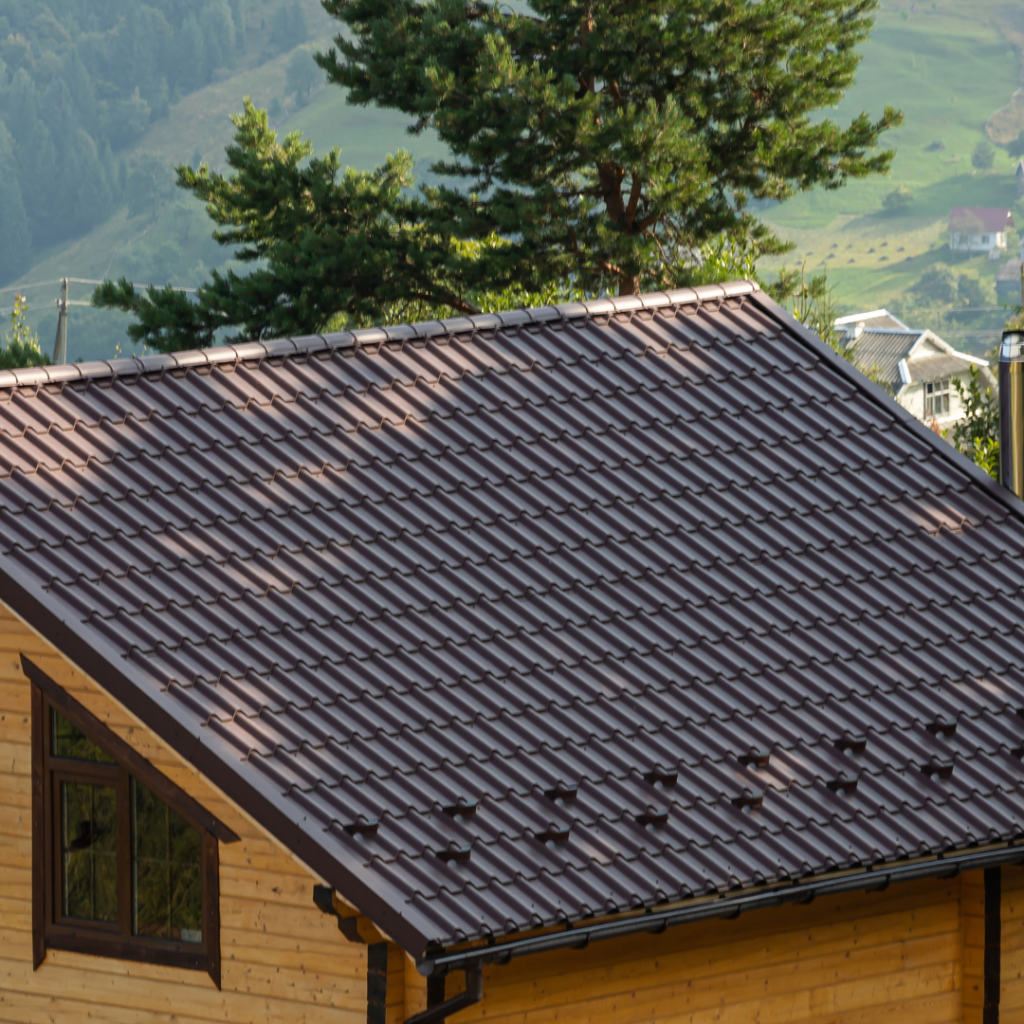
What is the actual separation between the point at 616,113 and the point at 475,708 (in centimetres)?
2093

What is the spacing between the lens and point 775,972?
1019cm

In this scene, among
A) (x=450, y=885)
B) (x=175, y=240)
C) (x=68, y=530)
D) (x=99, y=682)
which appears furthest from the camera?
(x=175, y=240)

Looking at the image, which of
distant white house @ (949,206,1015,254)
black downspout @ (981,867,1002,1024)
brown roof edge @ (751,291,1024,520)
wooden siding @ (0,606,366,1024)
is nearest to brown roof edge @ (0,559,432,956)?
wooden siding @ (0,606,366,1024)

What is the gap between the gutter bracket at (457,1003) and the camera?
8672mm

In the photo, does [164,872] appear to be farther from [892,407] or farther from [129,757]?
[892,407]

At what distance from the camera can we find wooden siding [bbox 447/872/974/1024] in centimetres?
942

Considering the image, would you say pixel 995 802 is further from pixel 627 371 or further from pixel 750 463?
pixel 627 371

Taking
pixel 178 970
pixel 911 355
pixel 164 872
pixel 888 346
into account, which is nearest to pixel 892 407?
pixel 164 872

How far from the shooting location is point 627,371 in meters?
12.7

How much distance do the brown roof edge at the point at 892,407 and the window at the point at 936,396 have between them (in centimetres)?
10006

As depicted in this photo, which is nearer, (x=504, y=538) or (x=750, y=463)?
(x=504, y=538)

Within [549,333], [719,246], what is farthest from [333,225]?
[549,333]

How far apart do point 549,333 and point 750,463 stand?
1879mm

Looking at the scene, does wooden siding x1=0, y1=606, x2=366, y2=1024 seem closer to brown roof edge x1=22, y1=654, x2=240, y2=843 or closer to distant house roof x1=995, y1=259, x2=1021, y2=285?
brown roof edge x1=22, y1=654, x2=240, y2=843
